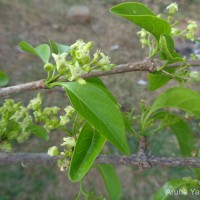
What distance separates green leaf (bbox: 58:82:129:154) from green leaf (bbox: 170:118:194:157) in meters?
0.39

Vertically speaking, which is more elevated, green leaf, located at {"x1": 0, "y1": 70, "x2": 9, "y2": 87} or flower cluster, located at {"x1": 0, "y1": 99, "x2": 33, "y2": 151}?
green leaf, located at {"x1": 0, "y1": 70, "x2": 9, "y2": 87}

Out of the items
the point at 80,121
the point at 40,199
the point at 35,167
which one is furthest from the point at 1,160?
the point at 35,167

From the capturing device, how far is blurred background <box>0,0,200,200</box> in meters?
2.08

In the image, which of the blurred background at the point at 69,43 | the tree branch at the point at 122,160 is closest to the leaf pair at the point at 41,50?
the tree branch at the point at 122,160

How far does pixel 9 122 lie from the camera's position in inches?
31.9

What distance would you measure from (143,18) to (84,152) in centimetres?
28

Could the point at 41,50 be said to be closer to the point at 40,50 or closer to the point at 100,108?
the point at 40,50

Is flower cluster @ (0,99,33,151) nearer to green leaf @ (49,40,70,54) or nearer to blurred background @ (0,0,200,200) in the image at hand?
green leaf @ (49,40,70,54)

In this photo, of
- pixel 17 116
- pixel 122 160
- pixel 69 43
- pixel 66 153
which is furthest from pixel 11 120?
pixel 69 43

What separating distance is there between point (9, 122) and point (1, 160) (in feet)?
0.29

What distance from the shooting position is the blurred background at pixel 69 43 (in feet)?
6.84

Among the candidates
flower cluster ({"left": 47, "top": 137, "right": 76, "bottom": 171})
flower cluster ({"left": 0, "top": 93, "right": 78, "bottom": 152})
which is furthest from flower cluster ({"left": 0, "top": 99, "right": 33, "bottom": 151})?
flower cluster ({"left": 47, "top": 137, "right": 76, "bottom": 171})

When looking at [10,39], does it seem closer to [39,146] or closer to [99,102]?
[39,146]

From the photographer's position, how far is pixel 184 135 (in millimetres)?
972
